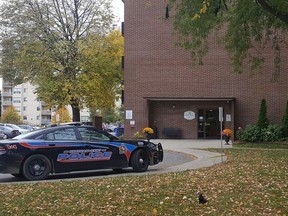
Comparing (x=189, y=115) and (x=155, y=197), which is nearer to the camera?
(x=155, y=197)

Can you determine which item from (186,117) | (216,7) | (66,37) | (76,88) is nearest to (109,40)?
(66,37)

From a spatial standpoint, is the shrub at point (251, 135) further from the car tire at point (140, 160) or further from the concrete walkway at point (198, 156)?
the car tire at point (140, 160)

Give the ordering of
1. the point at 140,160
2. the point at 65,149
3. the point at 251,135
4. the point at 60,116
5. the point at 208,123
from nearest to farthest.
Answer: the point at 65,149
the point at 140,160
the point at 251,135
the point at 208,123
the point at 60,116

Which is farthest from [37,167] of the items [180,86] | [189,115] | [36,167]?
[189,115]

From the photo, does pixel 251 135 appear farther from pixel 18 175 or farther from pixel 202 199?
pixel 202 199

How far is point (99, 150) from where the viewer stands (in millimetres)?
12141

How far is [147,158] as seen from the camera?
42.7 feet

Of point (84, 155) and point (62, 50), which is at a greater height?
point (62, 50)

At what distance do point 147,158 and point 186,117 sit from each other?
18752 mm

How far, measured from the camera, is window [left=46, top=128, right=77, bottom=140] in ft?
38.0

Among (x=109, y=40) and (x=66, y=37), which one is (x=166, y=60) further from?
(x=66, y=37)

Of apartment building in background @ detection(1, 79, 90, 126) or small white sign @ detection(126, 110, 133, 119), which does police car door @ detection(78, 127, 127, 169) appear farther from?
apartment building in background @ detection(1, 79, 90, 126)

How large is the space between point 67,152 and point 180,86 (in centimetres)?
2030

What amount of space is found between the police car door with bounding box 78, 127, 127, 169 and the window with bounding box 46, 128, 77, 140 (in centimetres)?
26
